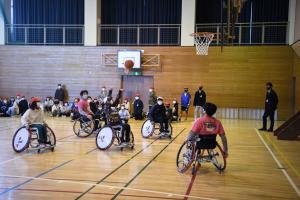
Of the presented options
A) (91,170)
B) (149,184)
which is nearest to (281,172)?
(149,184)

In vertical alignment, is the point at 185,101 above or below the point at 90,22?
below

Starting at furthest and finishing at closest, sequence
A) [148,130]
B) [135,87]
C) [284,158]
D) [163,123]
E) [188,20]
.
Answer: [135,87] → [188,20] → [163,123] → [148,130] → [284,158]

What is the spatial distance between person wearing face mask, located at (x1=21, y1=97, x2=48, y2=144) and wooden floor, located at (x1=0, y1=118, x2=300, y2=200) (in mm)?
426

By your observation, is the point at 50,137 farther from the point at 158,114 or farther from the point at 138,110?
the point at 138,110

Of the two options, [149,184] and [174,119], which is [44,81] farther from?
[149,184]

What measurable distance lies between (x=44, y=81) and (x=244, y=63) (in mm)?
10227

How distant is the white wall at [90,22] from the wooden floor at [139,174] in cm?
1013

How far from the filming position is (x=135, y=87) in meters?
19.6

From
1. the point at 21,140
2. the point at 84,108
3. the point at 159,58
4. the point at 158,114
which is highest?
the point at 159,58

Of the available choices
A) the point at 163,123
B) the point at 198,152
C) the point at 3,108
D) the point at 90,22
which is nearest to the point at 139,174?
the point at 198,152

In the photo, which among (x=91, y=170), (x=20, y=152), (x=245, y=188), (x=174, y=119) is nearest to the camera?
(x=245, y=188)

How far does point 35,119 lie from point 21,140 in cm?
57

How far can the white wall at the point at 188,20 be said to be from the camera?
18.6 meters

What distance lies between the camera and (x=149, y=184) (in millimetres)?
6293
